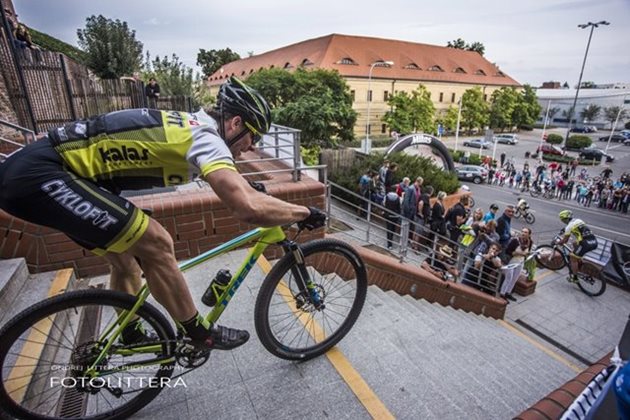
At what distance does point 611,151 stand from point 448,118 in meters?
21.3

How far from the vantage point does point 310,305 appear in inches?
100

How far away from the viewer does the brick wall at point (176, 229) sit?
305 cm

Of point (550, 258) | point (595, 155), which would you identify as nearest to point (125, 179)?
point (550, 258)

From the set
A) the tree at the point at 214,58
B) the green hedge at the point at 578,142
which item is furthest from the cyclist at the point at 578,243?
the tree at the point at 214,58

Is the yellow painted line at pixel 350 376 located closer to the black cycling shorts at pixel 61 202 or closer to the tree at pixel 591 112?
the black cycling shorts at pixel 61 202

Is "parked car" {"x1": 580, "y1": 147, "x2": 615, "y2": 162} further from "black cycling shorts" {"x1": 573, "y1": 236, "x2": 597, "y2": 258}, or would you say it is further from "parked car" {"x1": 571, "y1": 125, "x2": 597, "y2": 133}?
"black cycling shorts" {"x1": 573, "y1": 236, "x2": 597, "y2": 258}

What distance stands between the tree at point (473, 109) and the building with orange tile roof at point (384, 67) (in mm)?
3968

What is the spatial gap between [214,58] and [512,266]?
277ft

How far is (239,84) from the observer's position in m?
1.99

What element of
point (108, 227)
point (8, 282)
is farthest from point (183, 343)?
point (8, 282)

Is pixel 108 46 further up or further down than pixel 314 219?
further up

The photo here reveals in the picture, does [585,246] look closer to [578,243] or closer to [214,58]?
[578,243]

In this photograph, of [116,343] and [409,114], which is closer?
[116,343]

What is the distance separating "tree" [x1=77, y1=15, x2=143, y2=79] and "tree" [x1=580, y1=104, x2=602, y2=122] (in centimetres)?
7791
